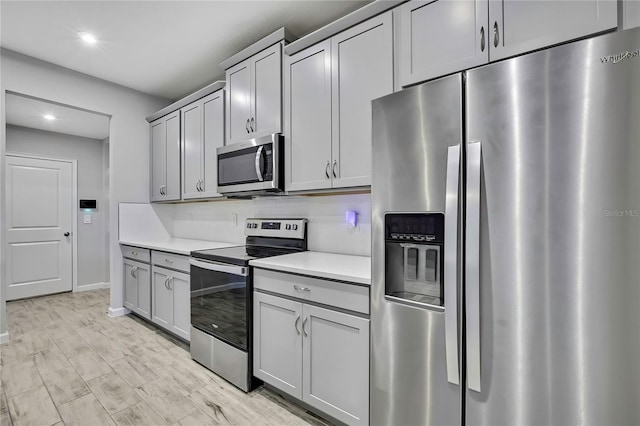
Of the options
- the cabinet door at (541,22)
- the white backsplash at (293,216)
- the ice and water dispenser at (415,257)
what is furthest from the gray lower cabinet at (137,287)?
the cabinet door at (541,22)

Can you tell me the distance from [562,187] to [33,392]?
321 cm

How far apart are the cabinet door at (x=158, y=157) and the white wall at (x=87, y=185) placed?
1.91 meters

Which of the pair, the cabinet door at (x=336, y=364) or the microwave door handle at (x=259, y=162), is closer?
the cabinet door at (x=336, y=364)

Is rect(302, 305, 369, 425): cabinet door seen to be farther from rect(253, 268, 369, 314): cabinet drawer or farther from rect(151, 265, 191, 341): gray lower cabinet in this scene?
rect(151, 265, 191, 341): gray lower cabinet

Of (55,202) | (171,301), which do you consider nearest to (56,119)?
(55,202)

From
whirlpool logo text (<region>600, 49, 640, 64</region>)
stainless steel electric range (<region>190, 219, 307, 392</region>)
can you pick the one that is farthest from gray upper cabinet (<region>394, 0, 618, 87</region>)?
stainless steel electric range (<region>190, 219, 307, 392</region>)

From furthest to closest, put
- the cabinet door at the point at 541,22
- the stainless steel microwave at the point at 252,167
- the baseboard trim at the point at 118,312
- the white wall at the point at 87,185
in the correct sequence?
the white wall at the point at 87,185, the baseboard trim at the point at 118,312, the stainless steel microwave at the point at 252,167, the cabinet door at the point at 541,22

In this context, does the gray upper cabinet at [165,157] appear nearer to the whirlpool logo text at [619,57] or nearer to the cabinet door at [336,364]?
the cabinet door at [336,364]

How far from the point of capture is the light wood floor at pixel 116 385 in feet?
5.95

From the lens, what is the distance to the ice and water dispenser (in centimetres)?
122

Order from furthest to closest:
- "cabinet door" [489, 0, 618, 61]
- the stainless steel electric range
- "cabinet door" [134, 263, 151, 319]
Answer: "cabinet door" [134, 263, 151, 319] → the stainless steel electric range → "cabinet door" [489, 0, 618, 61]

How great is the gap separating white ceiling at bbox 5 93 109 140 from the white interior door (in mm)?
521

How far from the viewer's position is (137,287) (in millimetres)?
3334

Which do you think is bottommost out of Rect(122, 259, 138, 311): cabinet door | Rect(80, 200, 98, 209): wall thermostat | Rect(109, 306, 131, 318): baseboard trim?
Rect(109, 306, 131, 318): baseboard trim
